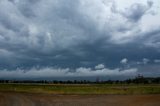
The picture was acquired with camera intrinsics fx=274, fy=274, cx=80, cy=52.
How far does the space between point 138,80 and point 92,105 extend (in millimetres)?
155991

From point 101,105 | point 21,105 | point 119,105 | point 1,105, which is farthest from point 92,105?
point 1,105

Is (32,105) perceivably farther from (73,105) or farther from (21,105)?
(73,105)

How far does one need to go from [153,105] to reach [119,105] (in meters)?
3.73

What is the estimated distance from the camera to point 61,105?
27719 mm

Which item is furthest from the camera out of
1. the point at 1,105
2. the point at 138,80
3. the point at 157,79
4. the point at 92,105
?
the point at 157,79

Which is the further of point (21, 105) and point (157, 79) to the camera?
point (157, 79)

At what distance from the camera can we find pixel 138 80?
179 meters

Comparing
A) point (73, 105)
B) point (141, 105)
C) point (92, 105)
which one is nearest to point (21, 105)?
point (73, 105)

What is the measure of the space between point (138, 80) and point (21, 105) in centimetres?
15650

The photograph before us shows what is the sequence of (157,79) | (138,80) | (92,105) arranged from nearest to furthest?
(92,105)
(138,80)
(157,79)

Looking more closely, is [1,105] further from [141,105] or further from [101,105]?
[141,105]

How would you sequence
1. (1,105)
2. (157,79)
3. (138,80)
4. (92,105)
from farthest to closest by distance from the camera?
(157,79)
(138,80)
(1,105)
(92,105)

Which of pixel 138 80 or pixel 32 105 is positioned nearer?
pixel 32 105

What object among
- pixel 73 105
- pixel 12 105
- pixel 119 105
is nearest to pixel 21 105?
pixel 12 105
